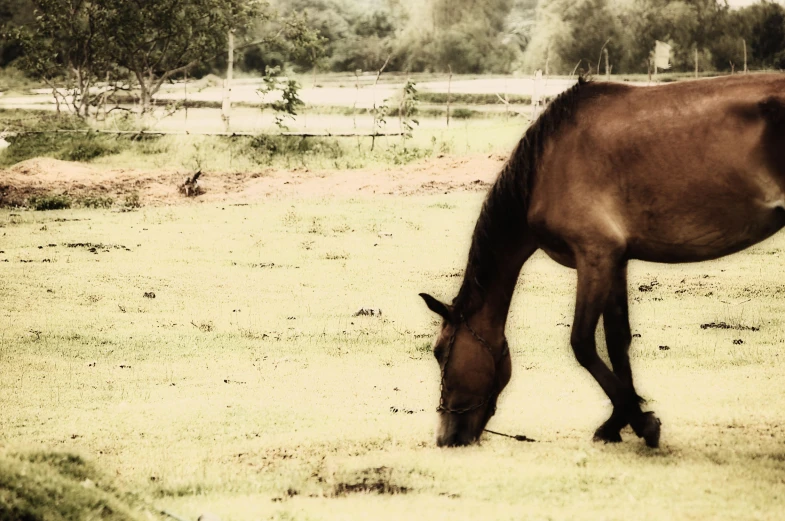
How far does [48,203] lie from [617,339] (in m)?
12.9

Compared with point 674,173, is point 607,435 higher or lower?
lower

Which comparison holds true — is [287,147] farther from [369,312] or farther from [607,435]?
[607,435]

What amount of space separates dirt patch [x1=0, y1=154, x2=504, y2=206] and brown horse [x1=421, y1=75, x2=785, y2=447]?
11279 mm

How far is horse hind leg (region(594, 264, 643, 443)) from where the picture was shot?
4855 millimetres

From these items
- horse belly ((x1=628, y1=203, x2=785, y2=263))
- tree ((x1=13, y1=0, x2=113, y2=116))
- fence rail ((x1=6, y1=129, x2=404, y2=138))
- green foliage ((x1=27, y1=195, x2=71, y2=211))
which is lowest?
green foliage ((x1=27, y1=195, x2=71, y2=211))

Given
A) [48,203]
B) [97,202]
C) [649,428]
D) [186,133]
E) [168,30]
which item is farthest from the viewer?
[168,30]

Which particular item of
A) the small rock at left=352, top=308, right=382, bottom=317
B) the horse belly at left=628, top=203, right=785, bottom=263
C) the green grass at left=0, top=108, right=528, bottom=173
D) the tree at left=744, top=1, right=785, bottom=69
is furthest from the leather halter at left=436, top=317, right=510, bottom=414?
the tree at left=744, top=1, right=785, bottom=69

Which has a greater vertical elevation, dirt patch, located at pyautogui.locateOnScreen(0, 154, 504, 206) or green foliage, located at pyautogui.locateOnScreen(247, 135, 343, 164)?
green foliage, located at pyautogui.locateOnScreen(247, 135, 343, 164)

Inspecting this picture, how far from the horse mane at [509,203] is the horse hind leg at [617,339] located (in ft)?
1.87

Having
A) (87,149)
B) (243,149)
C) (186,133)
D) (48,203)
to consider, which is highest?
(186,133)

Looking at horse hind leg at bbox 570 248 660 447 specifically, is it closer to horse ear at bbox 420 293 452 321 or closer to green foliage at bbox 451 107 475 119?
horse ear at bbox 420 293 452 321

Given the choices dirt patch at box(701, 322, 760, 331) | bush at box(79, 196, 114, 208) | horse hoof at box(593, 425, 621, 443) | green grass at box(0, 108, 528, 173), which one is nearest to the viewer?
horse hoof at box(593, 425, 621, 443)

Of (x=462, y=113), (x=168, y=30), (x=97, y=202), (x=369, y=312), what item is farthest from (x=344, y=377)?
(x=462, y=113)

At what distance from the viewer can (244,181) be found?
17781 mm
